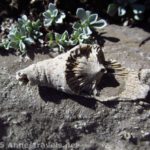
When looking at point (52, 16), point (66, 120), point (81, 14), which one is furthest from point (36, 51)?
point (66, 120)

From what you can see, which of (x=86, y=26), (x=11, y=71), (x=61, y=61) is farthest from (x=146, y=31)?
(x=11, y=71)

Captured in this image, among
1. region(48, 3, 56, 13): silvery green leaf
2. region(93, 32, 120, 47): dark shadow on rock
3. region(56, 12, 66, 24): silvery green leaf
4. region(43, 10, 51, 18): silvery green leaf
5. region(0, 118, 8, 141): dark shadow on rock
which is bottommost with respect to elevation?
region(0, 118, 8, 141): dark shadow on rock

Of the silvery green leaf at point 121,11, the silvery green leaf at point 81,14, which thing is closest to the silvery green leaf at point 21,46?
the silvery green leaf at point 81,14

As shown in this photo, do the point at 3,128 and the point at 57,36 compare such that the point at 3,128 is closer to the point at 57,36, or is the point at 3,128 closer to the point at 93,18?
the point at 57,36

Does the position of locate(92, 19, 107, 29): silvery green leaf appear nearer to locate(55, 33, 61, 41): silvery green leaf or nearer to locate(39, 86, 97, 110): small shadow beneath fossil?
locate(55, 33, 61, 41): silvery green leaf

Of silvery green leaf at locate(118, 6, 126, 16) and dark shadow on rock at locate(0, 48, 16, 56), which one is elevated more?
silvery green leaf at locate(118, 6, 126, 16)

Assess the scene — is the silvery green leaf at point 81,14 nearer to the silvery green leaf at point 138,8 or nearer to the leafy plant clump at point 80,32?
the leafy plant clump at point 80,32

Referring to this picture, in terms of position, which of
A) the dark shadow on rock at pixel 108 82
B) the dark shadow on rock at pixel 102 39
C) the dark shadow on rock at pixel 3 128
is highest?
the dark shadow on rock at pixel 102 39

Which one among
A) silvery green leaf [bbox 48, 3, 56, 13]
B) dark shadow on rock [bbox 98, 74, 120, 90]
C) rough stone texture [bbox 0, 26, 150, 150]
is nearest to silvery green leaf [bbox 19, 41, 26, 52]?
rough stone texture [bbox 0, 26, 150, 150]
